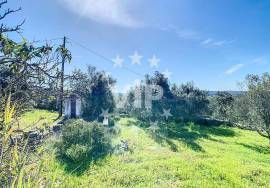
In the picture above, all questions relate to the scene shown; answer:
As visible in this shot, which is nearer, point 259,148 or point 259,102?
point 259,148

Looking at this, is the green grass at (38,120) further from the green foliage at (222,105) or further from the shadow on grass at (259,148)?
the green foliage at (222,105)

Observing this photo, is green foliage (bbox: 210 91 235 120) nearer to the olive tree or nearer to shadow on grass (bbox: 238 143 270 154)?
the olive tree

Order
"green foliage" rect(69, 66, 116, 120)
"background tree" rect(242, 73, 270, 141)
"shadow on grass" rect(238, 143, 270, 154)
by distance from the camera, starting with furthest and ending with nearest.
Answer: "green foliage" rect(69, 66, 116, 120), "background tree" rect(242, 73, 270, 141), "shadow on grass" rect(238, 143, 270, 154)

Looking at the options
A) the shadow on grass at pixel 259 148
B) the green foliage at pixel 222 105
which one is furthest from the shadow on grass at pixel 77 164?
the green foliage at pixel 222 105

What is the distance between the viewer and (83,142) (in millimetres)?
14062

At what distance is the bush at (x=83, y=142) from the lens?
12693mm

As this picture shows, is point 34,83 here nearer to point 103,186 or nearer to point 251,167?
point 103,186

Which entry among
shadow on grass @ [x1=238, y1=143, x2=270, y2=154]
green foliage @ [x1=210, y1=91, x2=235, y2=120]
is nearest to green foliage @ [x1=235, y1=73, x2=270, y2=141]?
shadow on grass @ [x1=238, y1=143, x2=270, y2=154]

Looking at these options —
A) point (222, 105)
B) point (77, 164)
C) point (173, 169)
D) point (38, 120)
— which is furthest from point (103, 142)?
point (222, 105)

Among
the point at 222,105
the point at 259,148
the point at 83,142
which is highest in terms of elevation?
the point at 222,105

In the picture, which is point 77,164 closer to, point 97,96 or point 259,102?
point 259,102

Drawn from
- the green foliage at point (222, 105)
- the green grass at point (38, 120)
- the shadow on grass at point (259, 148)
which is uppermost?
the green foliage at point (222, 105)

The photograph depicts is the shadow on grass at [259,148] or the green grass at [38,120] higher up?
the green grass at [38,120]

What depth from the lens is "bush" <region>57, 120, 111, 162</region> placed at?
12.7 metres
